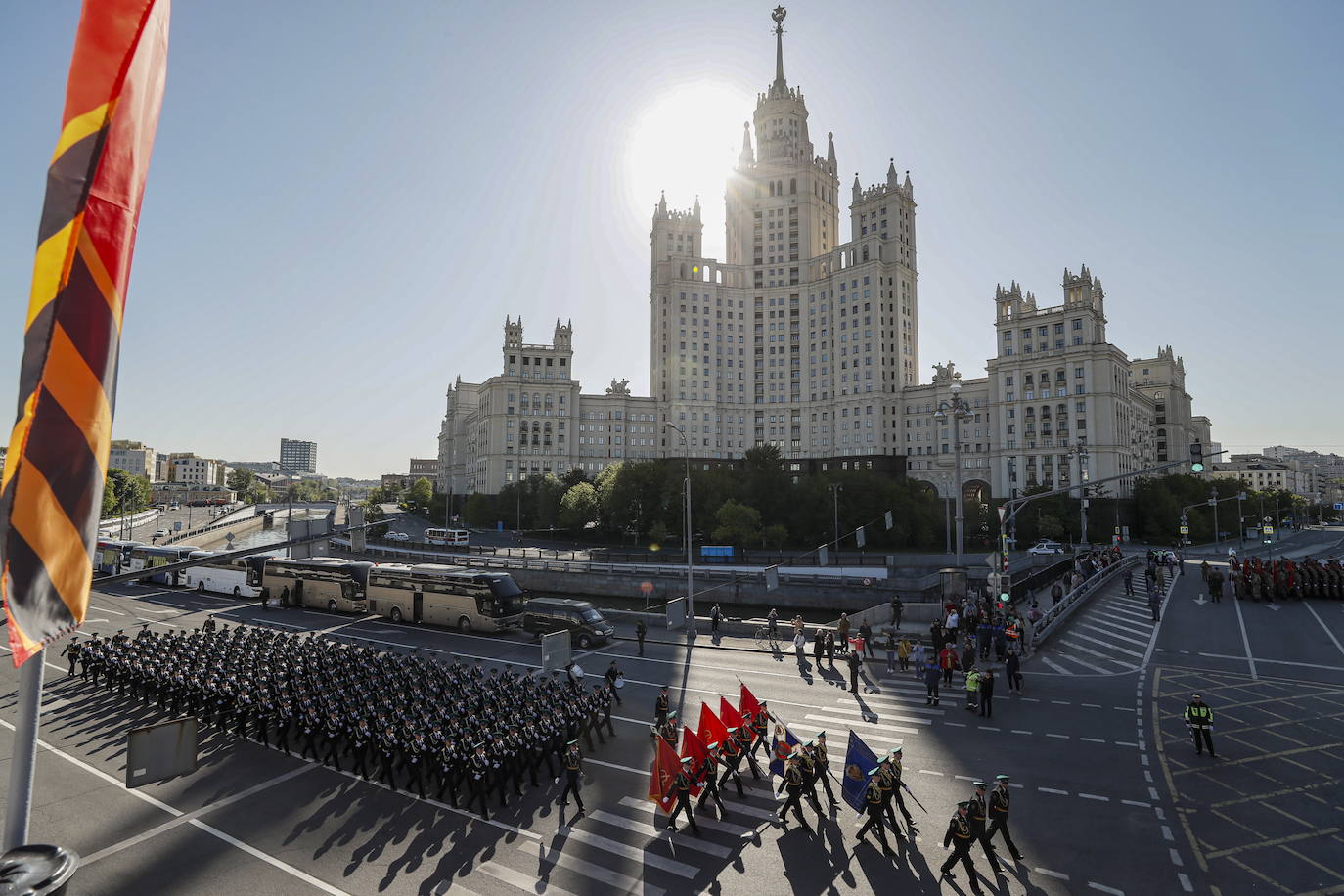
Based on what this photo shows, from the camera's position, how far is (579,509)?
86688 mm

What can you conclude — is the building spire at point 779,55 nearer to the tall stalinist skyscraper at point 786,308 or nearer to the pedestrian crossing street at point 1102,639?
the tall stalinist skyscraper at point 786,308

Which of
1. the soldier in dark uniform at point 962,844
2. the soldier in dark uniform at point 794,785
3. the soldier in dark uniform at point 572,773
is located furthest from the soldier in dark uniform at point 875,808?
the soldier in dark uniform at point 572,773

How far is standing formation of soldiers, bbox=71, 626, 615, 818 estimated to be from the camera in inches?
610

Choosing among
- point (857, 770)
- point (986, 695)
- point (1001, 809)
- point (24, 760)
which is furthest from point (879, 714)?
point (24, 760)

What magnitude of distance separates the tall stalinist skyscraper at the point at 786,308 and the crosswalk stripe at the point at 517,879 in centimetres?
12116

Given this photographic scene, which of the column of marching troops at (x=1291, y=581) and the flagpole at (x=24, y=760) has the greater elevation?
the flagpole at (x=24, y=760)

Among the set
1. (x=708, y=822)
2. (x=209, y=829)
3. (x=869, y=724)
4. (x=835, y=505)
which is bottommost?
(x=209, y=829)

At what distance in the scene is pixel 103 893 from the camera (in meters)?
11.8

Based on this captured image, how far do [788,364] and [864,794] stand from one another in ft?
437

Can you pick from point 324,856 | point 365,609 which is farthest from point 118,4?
point 365,609

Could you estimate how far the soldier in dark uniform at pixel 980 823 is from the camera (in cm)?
1175

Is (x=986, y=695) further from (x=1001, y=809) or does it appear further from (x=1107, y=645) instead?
(x=1107, y=645)

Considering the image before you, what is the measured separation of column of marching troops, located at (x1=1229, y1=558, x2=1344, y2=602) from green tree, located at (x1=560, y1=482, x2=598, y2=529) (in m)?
64.5

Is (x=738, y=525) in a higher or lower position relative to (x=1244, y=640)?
higher
